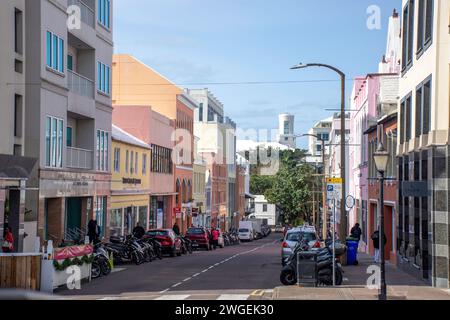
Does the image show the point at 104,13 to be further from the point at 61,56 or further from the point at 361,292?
the point at 361,292

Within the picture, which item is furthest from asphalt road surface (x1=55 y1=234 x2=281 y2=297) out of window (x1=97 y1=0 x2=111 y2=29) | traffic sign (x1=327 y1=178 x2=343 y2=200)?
window (x1=97 y1=0 x2=111 y2=29)

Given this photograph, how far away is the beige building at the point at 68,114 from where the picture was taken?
29297mm

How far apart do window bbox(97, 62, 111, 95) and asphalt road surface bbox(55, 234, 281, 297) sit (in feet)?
34.0

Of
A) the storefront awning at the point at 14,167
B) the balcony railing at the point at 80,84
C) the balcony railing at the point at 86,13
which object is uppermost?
the balcony railing at the point at 86,13

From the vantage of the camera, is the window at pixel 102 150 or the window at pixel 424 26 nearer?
the window at pixel 424 26

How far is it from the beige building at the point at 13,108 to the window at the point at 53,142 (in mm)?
1688

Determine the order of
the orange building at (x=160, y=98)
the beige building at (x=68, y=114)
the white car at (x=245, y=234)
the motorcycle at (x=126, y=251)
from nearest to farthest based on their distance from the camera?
the beige building at (x=68, y=114), the motorcycle at (x=126, y=251), the orange building at (x=160, y=98), the white car at (x=245, y=234)

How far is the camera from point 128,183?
151ft

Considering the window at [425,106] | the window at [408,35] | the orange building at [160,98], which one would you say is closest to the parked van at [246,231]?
the orange building at [160,98]

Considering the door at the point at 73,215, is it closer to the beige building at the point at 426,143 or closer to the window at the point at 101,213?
the window at the point at 101,213

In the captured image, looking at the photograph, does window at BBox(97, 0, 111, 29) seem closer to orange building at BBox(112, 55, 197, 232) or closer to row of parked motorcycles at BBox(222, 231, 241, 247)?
orange building at BBox(112, 55, 197, 232)

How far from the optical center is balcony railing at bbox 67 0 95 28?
34.9 metres
